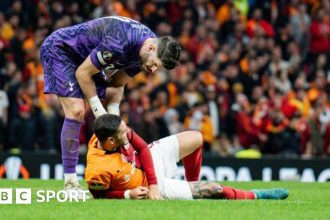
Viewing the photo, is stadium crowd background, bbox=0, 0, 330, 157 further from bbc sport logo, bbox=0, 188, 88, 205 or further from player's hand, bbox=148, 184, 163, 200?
player's hand, bbox=148, 184, 163, 200

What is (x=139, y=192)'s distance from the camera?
32.6ft

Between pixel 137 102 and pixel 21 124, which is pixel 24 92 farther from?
pixel 137 102

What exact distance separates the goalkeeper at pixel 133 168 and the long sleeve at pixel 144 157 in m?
0.04

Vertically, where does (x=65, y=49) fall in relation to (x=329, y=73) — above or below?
above

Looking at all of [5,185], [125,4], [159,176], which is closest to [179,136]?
[159,176]

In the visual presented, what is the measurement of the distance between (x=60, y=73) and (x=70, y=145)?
2.75ft

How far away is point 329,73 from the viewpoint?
76.9 ft

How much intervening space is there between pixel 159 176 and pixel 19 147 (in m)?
8.88

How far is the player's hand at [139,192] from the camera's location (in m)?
9.95

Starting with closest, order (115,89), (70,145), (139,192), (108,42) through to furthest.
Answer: (139,192), (108,42), (70,145), (115,89)

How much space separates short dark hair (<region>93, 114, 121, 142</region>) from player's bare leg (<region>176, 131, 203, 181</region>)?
1.07 metres

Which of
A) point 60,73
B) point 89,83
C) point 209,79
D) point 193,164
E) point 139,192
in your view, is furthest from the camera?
point 209,79

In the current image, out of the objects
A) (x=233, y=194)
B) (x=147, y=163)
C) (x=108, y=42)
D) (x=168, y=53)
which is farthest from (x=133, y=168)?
(x=108, y=42)

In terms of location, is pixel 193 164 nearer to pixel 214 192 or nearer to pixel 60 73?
pixel 214 192
